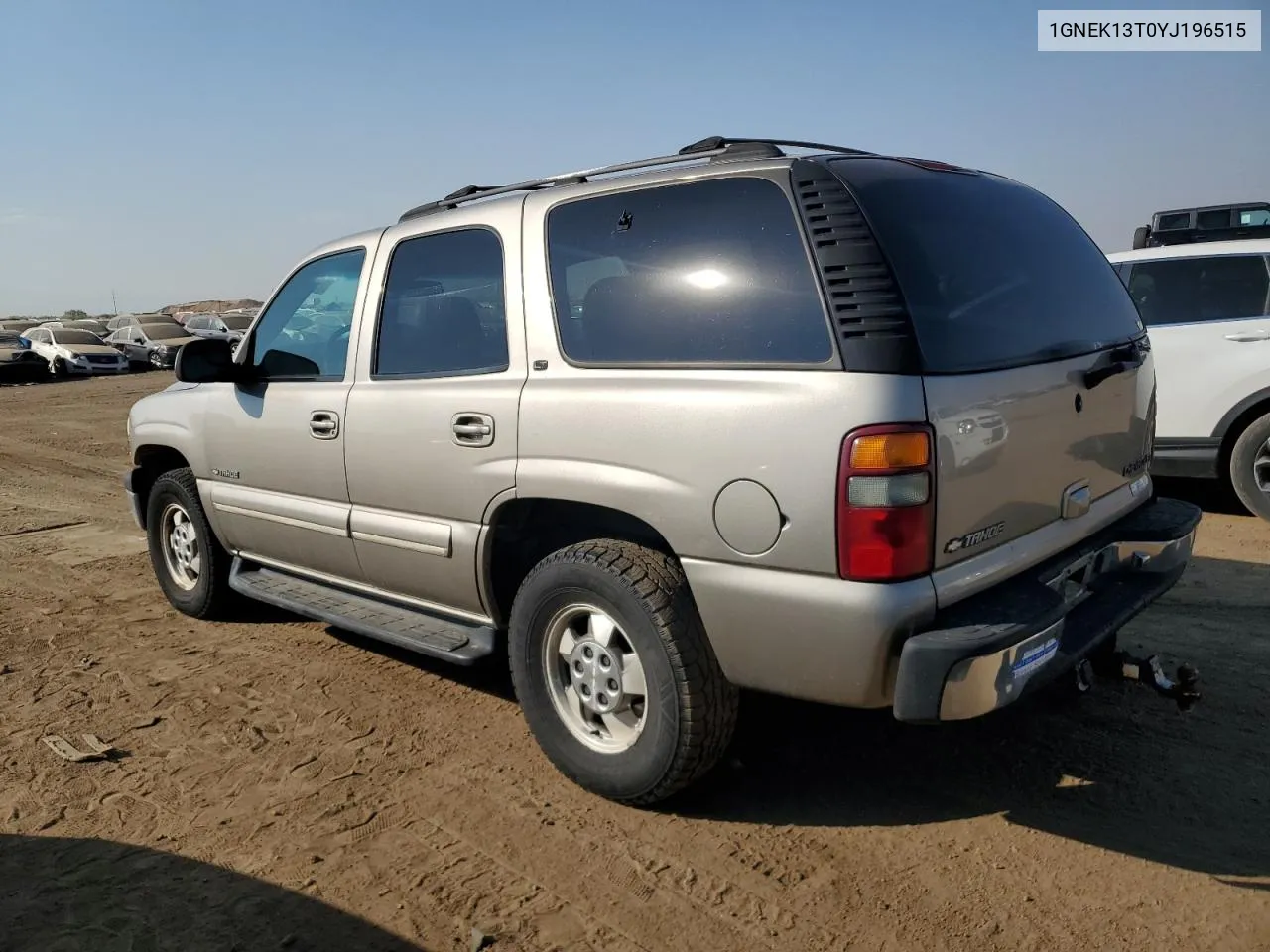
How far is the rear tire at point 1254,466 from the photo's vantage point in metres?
6.64

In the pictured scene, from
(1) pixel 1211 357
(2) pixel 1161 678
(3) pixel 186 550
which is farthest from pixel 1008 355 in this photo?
(1) pixel 1211 357

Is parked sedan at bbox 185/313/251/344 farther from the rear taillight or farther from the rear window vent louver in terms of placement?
the rear taillight

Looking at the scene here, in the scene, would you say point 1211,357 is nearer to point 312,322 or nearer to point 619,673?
point 619,673

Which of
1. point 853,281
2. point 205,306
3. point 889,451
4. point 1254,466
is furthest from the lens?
point 205,306

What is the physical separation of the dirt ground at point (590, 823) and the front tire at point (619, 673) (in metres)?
0.18

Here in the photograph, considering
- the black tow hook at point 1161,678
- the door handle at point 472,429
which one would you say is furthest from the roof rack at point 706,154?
the black tow hook at point 1161,678

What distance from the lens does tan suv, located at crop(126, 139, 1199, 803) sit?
2.69m

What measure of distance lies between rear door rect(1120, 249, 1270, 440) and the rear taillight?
4.80m

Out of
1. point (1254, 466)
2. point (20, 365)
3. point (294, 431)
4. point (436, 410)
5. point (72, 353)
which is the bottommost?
point (1254, 466)

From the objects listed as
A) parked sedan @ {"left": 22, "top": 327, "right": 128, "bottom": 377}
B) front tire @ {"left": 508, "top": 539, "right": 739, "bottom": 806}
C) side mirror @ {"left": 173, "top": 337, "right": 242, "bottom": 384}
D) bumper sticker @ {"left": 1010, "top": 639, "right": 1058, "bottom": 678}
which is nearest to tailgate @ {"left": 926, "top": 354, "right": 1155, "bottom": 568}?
bumper sticker @ {"left": 1010, "top": 639, "right": 1058, "bottom": 678}

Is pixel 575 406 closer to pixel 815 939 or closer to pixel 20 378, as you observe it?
pixel 815 939

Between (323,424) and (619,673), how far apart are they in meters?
1.86

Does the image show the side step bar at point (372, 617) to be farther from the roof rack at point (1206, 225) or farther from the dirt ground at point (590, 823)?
the roof rack at point (1206, 225)

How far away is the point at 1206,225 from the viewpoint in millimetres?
11273
